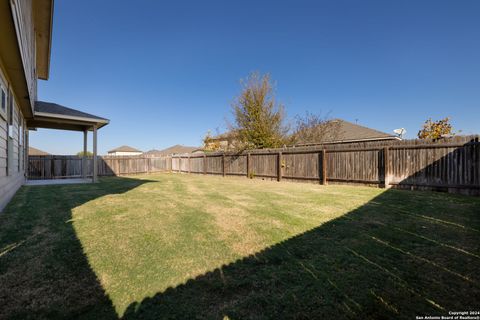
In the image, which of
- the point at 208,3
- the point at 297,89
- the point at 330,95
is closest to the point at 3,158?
the point at 208,3

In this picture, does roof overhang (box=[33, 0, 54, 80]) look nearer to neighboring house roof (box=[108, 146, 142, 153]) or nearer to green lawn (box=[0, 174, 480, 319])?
green lawn (box=[0, 174, 480, 319])

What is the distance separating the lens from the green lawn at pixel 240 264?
69.8 inches

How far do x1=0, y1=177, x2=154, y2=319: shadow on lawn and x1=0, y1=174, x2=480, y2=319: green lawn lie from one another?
12 mm

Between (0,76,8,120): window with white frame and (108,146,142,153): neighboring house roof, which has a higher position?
(108,146,142,153): neighboring house roof

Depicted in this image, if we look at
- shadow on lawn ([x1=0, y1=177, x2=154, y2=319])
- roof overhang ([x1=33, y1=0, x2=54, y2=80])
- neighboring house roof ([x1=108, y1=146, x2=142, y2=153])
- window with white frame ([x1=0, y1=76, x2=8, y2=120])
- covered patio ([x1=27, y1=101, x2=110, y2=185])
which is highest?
roof overhang ([x1=33, y1=0, x2=54, y2=80])

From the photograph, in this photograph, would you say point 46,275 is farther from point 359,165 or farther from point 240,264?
point 359,165

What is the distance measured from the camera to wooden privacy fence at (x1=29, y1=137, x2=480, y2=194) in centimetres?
639

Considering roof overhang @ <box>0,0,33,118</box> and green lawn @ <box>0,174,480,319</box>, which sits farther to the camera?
roof overhang @ <box>0,0,33,118</box>

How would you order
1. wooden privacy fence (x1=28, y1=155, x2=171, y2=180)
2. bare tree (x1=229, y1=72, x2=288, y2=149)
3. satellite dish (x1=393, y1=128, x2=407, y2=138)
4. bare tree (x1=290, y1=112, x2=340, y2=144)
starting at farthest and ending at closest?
bare tree (x1=290, y1=112, x2=340, y2=144), bare tree (x1=229, y1=72, x2=288, y2=149), satellite dish (x1=393, y1=128, x2=407, y2=138), wooden privacy fence (x1=28, y1=155, x2=171, y2=180)

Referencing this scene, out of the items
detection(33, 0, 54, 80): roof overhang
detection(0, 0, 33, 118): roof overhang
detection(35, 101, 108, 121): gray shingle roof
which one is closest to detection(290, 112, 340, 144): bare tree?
detection(35, 101, 108, 121): gray shingle roof

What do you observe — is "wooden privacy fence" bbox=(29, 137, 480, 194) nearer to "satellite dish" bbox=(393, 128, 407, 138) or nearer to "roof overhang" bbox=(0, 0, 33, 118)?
"satellite dish" bbox=(393, 128, 407, 138)

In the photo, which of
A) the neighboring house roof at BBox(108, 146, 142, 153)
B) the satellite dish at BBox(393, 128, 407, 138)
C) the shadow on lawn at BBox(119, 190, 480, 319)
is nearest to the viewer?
the shadow on lawn at BBox(119, 190, 480, 319)

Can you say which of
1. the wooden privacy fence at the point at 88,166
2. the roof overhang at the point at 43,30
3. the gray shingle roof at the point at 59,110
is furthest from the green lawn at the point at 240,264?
the wooden privacy fence at the point at 88,166

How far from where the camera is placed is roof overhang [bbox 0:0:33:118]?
3.12 metres
